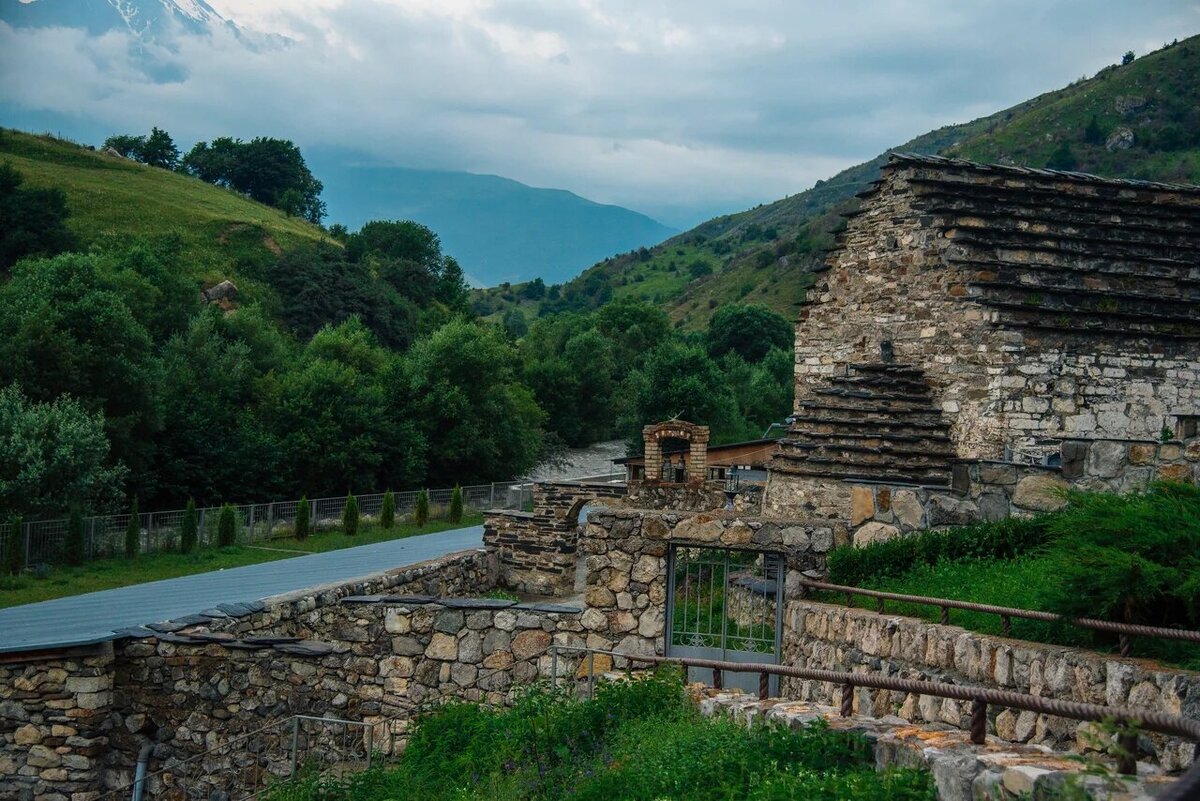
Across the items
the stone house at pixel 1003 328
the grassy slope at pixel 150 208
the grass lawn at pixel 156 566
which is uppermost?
the grassy slope at pixel 150 208

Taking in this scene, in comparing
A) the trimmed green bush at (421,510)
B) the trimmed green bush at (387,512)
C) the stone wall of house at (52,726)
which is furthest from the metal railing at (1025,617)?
the trimmed green bush at (421,510)

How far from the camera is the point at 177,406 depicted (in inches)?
1474

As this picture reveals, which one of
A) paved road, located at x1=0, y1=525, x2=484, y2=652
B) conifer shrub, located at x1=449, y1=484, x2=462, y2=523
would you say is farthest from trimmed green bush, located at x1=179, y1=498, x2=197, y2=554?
conifer shrub, located at x1=449, y1=484, x2=462, y2=523

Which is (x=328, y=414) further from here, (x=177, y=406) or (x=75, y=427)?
(x=75, y=427)

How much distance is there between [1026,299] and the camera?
49.3 feet

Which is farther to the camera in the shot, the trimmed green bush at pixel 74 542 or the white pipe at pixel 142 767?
the trimmed green bush at pixel 74 542

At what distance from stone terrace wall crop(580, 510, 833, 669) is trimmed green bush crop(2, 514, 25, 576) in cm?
1843

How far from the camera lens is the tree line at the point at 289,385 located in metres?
31.6

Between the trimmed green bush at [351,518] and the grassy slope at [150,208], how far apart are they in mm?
33476

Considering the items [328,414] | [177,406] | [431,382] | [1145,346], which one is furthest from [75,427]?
[1145,346]

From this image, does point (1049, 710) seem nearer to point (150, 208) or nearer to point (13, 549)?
point (13, 549)

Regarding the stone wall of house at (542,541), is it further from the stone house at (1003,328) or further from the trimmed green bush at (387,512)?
the trimmed green bush at (387,512)

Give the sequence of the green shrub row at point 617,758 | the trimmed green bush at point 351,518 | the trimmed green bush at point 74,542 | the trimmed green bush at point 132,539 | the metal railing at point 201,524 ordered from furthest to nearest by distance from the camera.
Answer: the trimmed green bush at point 351,518 < the trimmed green bush at point 132,539 < the trimmed green bush at point 74,542 < the metal railing at point 201,524 < the green shrub row at point 617,758

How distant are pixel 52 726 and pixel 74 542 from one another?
53.4ft
